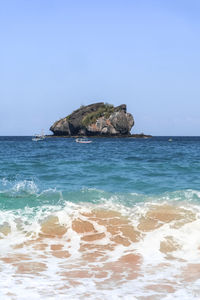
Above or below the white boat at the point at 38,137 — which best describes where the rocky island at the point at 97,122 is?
above

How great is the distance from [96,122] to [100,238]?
151 meters

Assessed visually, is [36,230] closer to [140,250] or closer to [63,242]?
[63,242]

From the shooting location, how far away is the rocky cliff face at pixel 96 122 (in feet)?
504

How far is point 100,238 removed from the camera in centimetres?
945

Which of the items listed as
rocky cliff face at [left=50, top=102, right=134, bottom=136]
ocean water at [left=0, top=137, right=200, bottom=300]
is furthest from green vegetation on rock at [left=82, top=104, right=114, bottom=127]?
ocean water at [left=0, top=137, right=200, bottom=300]

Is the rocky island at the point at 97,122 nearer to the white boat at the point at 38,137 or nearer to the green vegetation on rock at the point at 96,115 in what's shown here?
the green vegetation on rock at the point at 96,115

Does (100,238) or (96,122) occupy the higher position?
(96,122)

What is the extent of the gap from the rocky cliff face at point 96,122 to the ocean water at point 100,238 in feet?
449

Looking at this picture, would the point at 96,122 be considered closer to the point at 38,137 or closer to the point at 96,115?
the point at 96,115

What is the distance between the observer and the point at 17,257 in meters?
7.83

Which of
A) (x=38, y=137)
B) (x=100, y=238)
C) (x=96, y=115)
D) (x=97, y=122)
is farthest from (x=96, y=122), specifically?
(x=100, y=238)

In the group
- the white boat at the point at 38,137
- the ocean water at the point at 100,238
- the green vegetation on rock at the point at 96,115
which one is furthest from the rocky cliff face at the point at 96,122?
the ocean water at the point at 100,238

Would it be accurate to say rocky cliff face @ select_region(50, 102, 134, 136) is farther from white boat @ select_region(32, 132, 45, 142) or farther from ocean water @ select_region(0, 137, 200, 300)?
ocean water @ select_region(0, 137, 200, 300)

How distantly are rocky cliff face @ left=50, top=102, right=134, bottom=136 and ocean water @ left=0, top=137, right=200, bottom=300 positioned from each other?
13696cm
